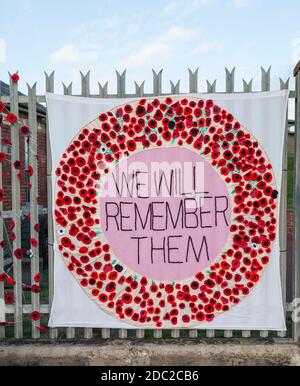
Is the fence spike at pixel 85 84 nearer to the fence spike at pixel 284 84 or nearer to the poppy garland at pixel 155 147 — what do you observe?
the poppy garland at pixel 155 147

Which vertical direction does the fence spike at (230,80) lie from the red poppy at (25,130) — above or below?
above

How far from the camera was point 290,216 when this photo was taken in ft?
33.6

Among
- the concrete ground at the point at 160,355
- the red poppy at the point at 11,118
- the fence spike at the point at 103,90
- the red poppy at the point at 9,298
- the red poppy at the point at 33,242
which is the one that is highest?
the fence spike at the point at 103,90

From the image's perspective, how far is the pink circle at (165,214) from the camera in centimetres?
329

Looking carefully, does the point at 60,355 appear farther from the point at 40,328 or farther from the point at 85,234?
the point at 85,234

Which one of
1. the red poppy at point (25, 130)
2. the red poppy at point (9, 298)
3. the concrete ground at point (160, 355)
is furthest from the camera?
the red poppy at point (9, 298)

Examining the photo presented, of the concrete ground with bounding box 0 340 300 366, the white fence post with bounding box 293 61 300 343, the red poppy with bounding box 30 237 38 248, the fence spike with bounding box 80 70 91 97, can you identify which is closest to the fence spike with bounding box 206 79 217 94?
the white fence post with bounding box 293 61 300 343

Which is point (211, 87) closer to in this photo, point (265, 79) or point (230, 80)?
point (230, 80)

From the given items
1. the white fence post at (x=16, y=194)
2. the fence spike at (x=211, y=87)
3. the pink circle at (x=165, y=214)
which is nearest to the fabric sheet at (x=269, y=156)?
the fence spike at (x=211, y=87)

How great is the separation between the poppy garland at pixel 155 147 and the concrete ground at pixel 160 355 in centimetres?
23

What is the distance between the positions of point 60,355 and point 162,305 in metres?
1.08

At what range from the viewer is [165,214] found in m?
3.31

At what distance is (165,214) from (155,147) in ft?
2.14

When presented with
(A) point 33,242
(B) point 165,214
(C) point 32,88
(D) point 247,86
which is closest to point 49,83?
(C) point 32,88
